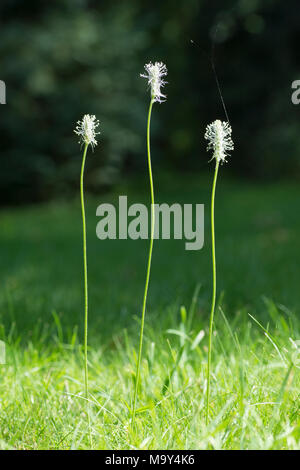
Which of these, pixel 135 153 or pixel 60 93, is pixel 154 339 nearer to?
pixel 60 93

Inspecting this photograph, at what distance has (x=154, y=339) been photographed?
2.10 metres

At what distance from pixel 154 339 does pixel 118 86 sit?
30.8 feet

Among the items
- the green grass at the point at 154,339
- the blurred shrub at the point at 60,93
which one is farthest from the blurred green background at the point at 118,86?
the green grass at the point at 154,339

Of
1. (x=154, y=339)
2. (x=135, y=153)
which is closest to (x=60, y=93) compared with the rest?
(x=135, y=153)

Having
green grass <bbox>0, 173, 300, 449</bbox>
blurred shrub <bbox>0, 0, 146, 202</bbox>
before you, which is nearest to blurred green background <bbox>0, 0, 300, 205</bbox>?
blurred shrub <bbox>0, 0, 146, 202</bbox>

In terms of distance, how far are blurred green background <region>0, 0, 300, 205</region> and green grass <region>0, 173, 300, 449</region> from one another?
292 cm

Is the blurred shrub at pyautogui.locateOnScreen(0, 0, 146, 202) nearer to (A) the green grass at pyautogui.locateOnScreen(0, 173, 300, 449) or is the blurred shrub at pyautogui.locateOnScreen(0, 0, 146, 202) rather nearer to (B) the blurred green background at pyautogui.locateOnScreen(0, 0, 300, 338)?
(B) the blurred green background at pyautogui.locateOnScreen(0, 0, 300, 338)

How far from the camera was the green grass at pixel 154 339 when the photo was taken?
1.23 m

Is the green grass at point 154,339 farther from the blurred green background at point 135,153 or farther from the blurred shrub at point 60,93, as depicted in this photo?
the blurred shrub at point 60,93

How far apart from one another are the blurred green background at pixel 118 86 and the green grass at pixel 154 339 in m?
2.92

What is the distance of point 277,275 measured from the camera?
3793 mm

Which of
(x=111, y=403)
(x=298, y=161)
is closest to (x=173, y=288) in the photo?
(x=111, y=403)

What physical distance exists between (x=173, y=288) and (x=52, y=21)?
25.7 ft

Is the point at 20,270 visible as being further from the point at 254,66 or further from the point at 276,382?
the point at 254,66
